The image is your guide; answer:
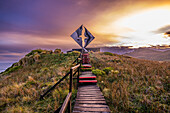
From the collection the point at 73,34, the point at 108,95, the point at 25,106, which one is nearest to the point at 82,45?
the point at 73,34

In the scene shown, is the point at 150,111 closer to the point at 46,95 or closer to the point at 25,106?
the point at 46,95

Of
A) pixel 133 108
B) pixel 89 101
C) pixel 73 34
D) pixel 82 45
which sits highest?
pixel 73 34

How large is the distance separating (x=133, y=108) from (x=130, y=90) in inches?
59.1

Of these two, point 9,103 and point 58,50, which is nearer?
point 9,103

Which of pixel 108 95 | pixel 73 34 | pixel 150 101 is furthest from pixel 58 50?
pixel 150 101

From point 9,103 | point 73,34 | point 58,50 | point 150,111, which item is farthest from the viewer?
point 58,50

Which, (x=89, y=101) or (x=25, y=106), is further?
(x=25, y=106)

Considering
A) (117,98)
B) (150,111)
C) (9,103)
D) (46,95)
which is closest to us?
(150,111)

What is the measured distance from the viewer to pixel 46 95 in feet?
18.9

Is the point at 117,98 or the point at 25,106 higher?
the point at 117,98

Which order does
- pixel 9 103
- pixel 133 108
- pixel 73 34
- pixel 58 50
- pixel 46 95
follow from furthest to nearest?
1. pixel 58 50
2. pixel 73 34
3. pixel 46 95
4. pixel 9 103
5. pixel 133 108

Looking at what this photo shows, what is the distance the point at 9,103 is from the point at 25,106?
1458mm

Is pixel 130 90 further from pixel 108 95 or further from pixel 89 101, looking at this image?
pixel 89 101

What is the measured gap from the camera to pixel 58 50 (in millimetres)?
24453
